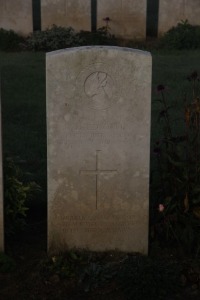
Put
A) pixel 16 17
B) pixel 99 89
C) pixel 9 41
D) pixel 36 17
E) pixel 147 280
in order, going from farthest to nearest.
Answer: pixel 36 17 < pixel 16 17 < pixel 9 41 < pixel 99 89 < pixel 147 280

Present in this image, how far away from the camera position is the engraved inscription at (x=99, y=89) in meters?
5.02

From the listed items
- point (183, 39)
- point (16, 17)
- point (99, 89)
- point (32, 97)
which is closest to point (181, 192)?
point (99, 89)

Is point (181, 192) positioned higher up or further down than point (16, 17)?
further down

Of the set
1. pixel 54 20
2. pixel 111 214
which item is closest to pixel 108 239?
pixel 111 214

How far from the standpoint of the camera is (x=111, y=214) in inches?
207

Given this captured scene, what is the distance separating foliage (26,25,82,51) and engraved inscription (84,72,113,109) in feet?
30.7

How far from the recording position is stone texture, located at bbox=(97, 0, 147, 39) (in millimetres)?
15227

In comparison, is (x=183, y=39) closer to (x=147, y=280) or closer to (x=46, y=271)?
(x=46, y=271)

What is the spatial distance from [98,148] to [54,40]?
31.1 ft

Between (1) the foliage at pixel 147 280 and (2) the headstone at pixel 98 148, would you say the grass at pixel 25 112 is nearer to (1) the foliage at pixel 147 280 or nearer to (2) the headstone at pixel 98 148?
A: (2) the headstone at pixel 98 148

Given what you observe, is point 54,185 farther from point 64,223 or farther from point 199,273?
point 199,273

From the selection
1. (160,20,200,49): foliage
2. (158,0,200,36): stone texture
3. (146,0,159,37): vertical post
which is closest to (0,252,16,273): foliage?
(160,20,200,49): foliage

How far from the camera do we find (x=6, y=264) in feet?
16.9

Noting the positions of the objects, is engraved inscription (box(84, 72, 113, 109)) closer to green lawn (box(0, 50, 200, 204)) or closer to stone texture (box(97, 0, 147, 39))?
green lawn (box(0, 50, 200, 204))
